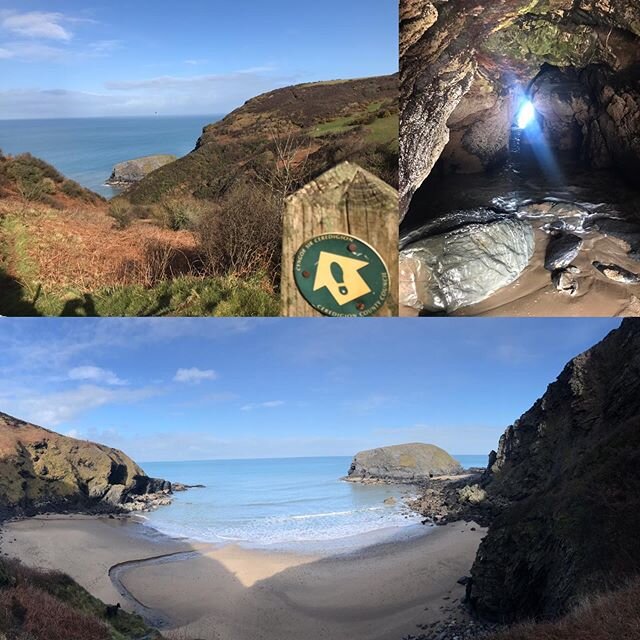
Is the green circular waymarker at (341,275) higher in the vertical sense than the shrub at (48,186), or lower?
lower

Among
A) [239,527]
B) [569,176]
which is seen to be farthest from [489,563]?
[569,176]

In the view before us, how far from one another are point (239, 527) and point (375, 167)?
3141 mm

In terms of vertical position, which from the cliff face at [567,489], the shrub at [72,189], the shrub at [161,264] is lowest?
the cliff face at [567,489]

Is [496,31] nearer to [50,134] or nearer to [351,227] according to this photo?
[351,227]

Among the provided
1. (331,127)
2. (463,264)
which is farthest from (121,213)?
(463,264)

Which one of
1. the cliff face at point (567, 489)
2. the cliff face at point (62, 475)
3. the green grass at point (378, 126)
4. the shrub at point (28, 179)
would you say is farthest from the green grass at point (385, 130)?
the cliff face at point (62, 475)

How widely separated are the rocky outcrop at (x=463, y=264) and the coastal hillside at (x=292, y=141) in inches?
18.3

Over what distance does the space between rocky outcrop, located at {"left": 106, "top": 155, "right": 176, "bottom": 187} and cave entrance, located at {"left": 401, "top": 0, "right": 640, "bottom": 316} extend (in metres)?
1.58

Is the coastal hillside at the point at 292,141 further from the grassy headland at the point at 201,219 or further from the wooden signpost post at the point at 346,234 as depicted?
the wooden signpost post at the point at 346,234

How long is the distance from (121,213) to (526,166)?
8.51ft

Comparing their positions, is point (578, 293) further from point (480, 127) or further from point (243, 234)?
point (243, 234)

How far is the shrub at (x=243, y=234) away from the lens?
2939mm

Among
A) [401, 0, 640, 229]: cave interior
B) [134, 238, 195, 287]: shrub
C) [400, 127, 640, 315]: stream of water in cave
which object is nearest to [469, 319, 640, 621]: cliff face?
[400, 127, 640, 315]: stream of water in cave

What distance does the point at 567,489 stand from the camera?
14.1 ft
